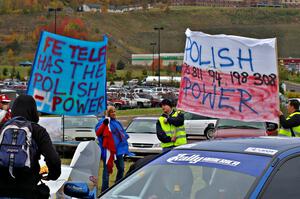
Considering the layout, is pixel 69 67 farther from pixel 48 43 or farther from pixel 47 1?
pixel 47 1

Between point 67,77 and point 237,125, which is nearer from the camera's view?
point 67,77

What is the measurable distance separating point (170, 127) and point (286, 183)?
6987 mm

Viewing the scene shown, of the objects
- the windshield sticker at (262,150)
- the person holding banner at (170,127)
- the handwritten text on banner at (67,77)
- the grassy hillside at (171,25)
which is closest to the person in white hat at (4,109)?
the handwritten text on banner at (67,77)

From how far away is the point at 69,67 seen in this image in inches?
503

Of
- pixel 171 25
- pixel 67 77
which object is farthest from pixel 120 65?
pixel 67 77

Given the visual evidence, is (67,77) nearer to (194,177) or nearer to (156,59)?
(194,177)

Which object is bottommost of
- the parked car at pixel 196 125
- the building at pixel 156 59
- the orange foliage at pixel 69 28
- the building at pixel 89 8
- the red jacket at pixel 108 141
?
the building at pixel 156 59

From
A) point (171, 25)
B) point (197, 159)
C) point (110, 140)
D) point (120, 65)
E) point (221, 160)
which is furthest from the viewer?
point (171, 25)

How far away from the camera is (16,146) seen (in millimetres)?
5957

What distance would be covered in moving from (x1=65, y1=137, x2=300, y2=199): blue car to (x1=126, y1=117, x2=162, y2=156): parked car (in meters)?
13.3

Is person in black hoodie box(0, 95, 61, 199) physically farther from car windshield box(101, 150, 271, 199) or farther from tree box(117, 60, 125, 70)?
tree box(117, 60, 125, 70)

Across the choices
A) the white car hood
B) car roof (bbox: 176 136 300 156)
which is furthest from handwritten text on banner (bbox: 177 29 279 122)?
car roof (bbox: 176 136 300 156)

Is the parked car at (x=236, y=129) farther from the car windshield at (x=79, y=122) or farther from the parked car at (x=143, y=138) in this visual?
the car windshield at (x=79, y=122)

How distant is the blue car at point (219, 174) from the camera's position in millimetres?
5270
